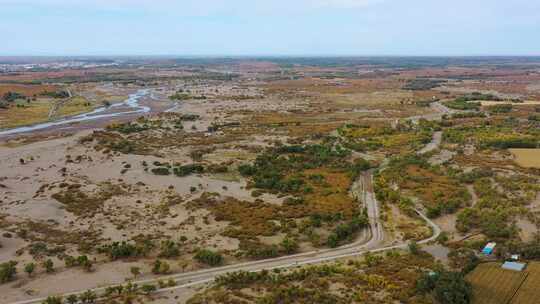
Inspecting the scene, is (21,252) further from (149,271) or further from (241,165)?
(241,165)

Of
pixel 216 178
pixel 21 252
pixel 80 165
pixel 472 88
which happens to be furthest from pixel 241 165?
pixel 472 88

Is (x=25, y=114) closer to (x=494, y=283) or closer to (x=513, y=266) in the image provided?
(x=494, y=283)

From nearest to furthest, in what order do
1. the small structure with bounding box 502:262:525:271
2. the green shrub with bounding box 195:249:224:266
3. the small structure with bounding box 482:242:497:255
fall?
the small structure with bounding box 502:262:525:271
the green shrub with bounding box 195:249:224:266
the small structure with bounding box 482:242:497:255

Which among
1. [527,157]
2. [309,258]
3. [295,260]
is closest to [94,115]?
[295,260]

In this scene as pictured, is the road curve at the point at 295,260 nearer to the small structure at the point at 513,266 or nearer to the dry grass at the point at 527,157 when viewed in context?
the small structure at the point at 513,266

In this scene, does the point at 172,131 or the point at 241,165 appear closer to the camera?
the point at 241,165

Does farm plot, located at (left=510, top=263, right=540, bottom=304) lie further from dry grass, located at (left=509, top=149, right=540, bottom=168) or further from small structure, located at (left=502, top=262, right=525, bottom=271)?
dry grass, located at (left=509, top=149, right=540, bottom=168)

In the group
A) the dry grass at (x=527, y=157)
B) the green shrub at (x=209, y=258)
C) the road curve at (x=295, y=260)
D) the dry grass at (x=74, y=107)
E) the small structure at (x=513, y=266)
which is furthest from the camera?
the dry grass at (x=74, y=107)

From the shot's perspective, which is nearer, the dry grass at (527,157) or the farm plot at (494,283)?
the farm plot at (494,283)

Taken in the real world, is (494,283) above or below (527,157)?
below

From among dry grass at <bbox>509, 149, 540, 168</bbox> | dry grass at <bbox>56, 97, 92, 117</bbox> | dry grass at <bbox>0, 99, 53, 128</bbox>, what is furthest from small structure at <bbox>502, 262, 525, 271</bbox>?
dry grass at <bbox>56, 97, 92, 117</bbox>

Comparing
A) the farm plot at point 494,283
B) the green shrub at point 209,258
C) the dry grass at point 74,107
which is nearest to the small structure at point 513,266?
the farm plot at point 494,283
